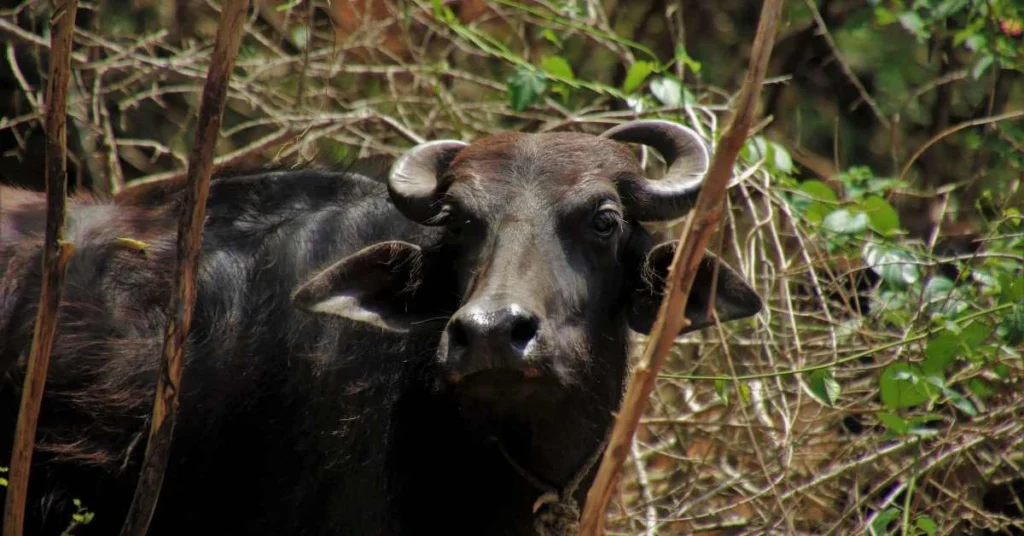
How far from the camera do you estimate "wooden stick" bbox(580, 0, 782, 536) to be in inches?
104

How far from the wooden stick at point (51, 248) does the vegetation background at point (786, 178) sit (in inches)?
39.2

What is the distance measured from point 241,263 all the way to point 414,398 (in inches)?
34.3

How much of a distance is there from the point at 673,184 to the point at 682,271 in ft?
5.04

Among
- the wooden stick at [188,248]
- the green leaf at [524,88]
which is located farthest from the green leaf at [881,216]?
the wooden stick at [188,248]

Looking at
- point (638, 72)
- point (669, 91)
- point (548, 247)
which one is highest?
point (548, 247)

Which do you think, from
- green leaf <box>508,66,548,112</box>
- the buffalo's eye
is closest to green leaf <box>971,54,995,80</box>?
green leaf <box>508,66,548,112</box>

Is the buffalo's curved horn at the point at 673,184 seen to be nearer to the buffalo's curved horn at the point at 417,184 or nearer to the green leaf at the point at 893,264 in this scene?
the buffalo's curved horn at the point at 417,184

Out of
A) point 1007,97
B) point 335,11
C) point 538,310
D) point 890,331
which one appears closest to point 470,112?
point 335,11

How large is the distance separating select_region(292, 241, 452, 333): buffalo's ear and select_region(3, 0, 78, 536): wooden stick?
3.17 feet

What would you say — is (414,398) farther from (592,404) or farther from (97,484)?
(97,484)

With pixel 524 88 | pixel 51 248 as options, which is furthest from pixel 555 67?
pixel 51 248

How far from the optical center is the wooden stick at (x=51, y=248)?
10.9ft

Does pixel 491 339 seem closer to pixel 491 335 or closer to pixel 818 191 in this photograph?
pixel 491 335

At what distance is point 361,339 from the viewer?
450 centimetres
